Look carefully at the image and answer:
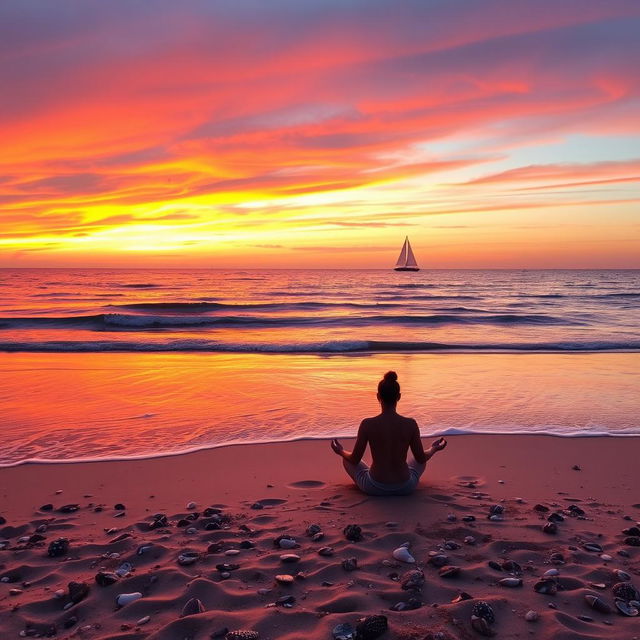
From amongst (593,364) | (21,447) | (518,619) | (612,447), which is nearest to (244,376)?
(21,447)

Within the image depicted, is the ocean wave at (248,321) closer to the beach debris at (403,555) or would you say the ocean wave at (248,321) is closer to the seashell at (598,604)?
the beach debris at (403,555)

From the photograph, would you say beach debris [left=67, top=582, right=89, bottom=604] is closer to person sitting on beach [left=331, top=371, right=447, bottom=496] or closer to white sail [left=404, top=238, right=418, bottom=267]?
person sitting on beach [left=331, top=371, right=447, bottom=496]

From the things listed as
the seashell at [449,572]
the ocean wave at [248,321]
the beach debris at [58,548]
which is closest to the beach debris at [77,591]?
the beach debris at [58,548]

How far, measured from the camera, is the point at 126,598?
3.62m

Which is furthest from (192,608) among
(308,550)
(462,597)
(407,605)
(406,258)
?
(406,258)

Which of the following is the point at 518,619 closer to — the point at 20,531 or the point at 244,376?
the point at 20,531

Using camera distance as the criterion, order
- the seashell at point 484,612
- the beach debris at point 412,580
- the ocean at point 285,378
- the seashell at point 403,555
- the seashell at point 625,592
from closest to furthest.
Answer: the seashell at point 484,612 < the seashell at point 625,592 < the beach debris at point 412,580 < the seashell at point 403,555 < the ocean at point 285,378

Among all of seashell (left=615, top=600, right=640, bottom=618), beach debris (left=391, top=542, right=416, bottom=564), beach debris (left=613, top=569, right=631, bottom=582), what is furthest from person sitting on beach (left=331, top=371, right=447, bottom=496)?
seashell (left=615, top=600, right=640, bottom=618)

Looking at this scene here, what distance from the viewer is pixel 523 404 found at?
31.0 ft

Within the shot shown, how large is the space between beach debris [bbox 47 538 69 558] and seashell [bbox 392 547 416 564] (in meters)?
2.45

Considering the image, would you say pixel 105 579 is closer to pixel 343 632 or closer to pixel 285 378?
pixel 343 632

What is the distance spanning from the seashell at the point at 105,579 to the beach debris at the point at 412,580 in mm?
1904

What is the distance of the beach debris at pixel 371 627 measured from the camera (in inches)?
124

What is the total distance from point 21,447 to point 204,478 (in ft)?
8.93
